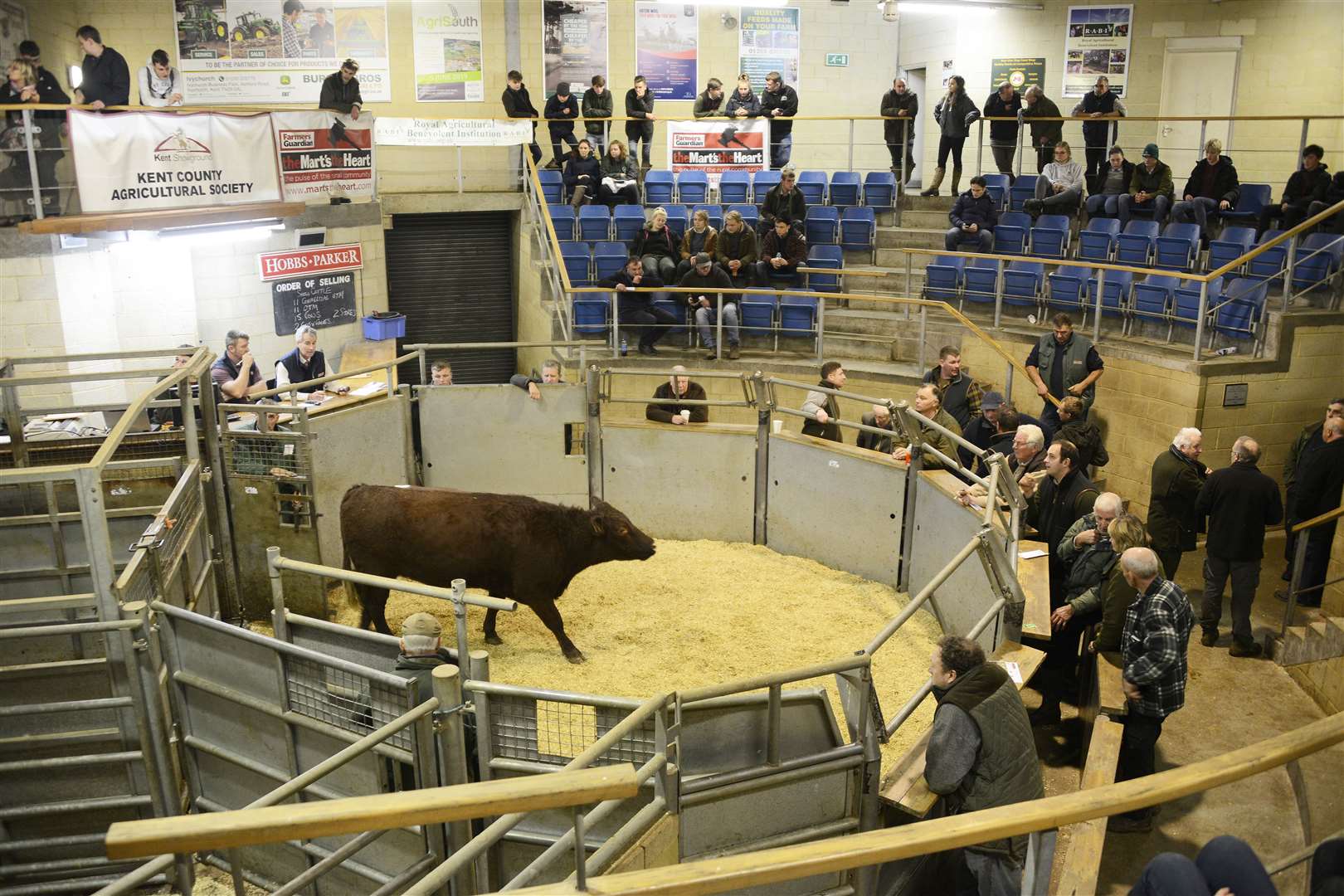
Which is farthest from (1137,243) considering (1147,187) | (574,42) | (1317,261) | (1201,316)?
(574,42)

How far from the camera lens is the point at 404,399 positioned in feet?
36.5

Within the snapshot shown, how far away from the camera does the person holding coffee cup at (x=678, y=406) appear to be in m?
11.4

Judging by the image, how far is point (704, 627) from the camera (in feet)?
30.5

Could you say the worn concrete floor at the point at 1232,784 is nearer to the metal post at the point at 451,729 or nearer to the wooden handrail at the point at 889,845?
the wooden handrail at the point at 889,845

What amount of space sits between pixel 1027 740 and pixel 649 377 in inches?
350

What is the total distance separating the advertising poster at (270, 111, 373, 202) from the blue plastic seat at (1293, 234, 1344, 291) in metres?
11.4

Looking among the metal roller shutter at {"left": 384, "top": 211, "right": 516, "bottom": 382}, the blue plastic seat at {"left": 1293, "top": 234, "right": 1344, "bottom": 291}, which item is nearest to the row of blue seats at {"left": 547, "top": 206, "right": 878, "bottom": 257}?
the metal roller shutter at {"left": 384, "top": 211, "right": 516, "bottom": 382}

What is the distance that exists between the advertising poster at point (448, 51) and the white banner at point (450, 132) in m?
2.67

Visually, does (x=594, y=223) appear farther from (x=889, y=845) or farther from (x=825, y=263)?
(x=889, y=845)

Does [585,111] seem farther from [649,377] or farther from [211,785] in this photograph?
[211,785]

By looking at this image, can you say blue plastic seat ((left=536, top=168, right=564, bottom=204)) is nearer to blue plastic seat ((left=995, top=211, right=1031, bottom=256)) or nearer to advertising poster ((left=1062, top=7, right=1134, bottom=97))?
blue plastic seat ((left=995, top=211, right=1031, bottom=256))

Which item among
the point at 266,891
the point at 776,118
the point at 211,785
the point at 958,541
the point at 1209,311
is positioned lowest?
the point at 266,891

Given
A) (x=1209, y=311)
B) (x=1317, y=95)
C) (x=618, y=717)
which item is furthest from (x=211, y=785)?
(x=1317, y=95)

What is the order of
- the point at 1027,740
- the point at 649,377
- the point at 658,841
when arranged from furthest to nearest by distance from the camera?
the point at 649,377 < the point at 1027,740 < the point at 658,841
